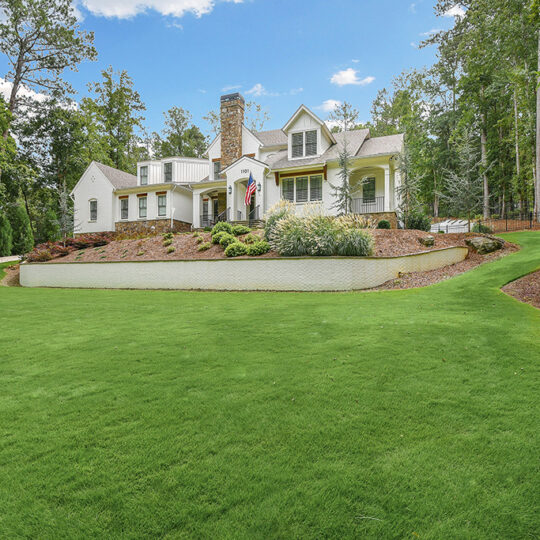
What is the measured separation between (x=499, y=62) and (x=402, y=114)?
42.1 ft

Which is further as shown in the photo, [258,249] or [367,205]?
[367,205]

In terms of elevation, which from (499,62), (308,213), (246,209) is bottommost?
(308,213)

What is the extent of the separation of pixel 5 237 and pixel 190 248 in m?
17.8

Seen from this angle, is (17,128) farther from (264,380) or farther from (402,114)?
(402,114)

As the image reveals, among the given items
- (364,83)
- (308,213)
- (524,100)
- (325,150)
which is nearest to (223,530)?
(308,213)

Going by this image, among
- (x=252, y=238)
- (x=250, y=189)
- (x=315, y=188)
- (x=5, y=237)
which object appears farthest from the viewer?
(x=5, y=237)

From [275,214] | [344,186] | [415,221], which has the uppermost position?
[344,186]

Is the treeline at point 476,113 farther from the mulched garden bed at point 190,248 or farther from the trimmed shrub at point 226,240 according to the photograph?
the trimmed shrub at point 226,240

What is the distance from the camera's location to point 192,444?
233 centimetres

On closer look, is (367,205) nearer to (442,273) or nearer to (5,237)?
(442,273)

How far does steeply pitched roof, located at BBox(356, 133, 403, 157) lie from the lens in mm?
18372

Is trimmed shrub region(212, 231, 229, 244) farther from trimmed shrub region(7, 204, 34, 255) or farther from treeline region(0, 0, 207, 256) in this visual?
trimmed shrub region(7, 204, 34, 255)

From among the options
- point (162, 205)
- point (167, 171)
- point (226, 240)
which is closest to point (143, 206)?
point (162, 205)

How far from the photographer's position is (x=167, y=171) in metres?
24.6
